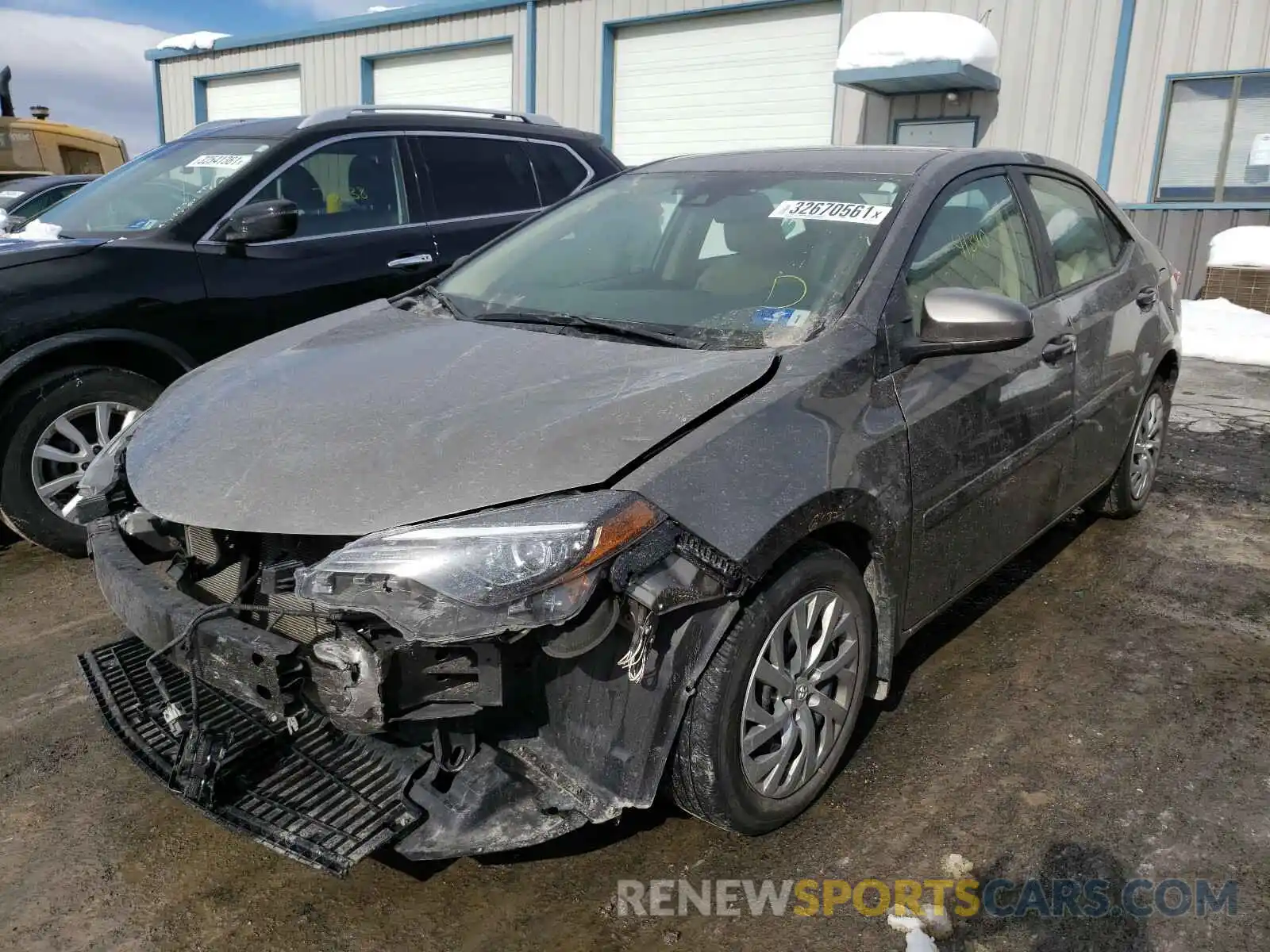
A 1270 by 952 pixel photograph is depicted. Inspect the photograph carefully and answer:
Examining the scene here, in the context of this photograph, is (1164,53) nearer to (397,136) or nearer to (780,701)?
(397,136)

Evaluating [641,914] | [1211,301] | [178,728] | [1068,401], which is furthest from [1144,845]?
[1211,301]

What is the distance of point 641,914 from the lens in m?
2.24

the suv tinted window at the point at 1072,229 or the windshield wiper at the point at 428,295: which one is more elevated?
the suv tinted window at the point at 1072,229

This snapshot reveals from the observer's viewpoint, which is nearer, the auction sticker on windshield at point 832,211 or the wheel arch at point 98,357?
the auction sticker on windshield at point 832,211

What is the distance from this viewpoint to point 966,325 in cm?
264

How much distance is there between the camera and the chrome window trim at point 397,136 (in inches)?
183

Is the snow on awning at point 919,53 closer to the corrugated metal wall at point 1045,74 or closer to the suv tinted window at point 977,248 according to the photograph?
the corrugated metal wall at point 1045,74

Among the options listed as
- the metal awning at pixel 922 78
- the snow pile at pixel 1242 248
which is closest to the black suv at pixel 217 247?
the metal awning at pixel 922 78

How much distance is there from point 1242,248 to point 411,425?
Answer: 11.0m

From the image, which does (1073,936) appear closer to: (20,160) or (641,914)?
(641,914)

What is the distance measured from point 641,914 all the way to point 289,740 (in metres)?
0.90

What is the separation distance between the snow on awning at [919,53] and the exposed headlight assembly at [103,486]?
417 inches

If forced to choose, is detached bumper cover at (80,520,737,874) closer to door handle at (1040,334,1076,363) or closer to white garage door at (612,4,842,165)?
door handle at (1040,334,1076,363)

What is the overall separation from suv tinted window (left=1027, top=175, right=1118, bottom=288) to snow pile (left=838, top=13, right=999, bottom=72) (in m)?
8.00
